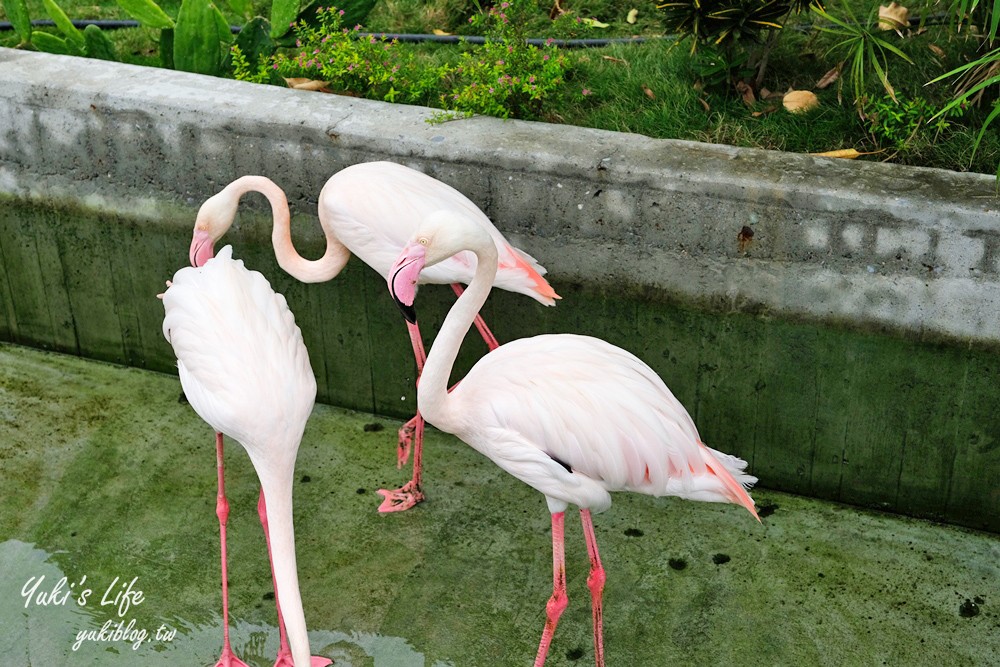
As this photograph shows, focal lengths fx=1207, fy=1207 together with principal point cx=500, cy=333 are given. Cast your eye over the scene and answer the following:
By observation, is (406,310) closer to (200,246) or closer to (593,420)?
(593,420)

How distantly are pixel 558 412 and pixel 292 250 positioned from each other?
1.43 metres

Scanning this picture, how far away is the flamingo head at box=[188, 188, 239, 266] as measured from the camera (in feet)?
13.6

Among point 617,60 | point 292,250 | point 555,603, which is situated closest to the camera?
point 555,603

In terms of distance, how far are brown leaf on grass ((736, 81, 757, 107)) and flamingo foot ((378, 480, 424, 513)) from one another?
201cm

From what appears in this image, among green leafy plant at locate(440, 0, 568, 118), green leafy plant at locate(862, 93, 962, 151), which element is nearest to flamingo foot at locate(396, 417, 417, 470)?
green leafy plant at locate(440, 0, 568, 118)

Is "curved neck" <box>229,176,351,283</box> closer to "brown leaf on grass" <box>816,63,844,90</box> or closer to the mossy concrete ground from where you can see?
the mossy concrete ground

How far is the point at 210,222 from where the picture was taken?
4.16m

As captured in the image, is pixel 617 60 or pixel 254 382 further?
pixel 617 60

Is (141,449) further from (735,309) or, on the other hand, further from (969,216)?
(969,216)

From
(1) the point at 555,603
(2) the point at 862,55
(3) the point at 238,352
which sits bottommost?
(1) the point at 555,603

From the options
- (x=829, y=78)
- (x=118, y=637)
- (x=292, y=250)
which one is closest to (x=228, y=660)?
(x=118, y=637)

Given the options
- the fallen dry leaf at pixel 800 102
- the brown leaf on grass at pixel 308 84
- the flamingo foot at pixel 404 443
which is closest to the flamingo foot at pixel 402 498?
the flamingo foot at pixel 404 443

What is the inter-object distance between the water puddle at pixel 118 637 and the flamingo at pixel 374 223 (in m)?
1.08

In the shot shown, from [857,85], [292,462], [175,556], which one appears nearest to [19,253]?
[175,556]
